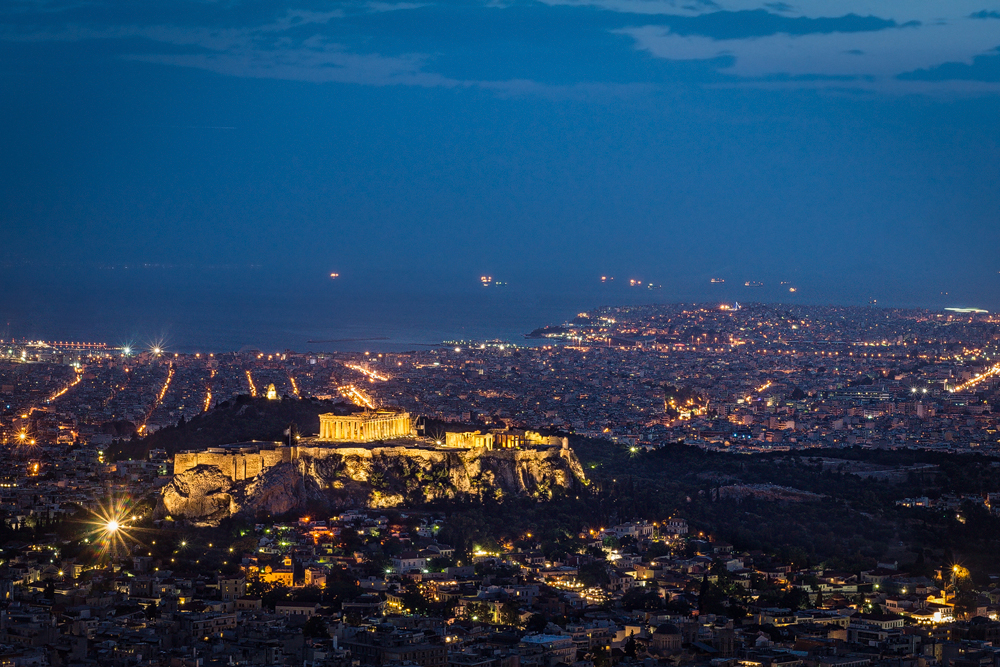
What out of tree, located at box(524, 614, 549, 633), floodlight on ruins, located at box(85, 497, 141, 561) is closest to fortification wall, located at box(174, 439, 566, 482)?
floodlight on ruins, located at box(85, 497, 141, 561)

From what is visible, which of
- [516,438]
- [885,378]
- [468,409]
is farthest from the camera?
[885,378]

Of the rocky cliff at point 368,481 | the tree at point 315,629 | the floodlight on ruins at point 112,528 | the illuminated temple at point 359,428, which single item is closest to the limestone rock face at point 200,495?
the rocky cliff at point 368,481

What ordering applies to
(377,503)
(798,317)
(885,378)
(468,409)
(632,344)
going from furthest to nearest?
(798,317) → (632,344) → (885,378) → (468,409) → (377,503)

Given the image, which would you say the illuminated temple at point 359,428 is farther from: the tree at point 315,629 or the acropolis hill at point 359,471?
the tree at point 315,629

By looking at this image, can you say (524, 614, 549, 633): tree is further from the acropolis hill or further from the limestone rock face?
the acropolis hill

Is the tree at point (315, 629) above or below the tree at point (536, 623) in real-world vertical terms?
above

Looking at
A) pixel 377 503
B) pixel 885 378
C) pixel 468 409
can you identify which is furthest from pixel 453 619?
pixel 885 378

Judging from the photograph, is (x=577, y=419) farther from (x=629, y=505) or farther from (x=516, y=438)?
(x=629, y=505)
